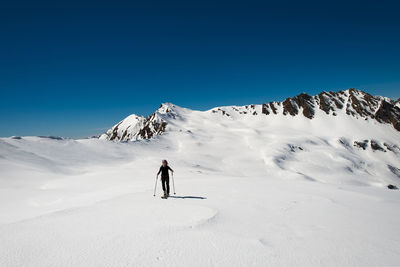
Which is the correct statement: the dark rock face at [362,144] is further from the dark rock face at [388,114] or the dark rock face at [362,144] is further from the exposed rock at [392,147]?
the dark rock face at [388,114]

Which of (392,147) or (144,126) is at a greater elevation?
(144,126)

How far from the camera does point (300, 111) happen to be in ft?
537

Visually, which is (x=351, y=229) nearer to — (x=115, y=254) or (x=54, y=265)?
(x=115, y=254)

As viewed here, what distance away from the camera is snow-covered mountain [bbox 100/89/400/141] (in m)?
142

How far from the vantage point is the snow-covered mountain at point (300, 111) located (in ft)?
465

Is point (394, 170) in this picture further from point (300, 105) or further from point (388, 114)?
point (300, 105)

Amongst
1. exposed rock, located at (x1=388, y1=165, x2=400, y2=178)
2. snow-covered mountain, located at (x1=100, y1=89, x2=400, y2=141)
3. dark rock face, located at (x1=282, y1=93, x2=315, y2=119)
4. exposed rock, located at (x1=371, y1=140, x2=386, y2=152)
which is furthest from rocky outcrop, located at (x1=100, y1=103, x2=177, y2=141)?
exposed rock, located at (x1=371, y1=140, x2=386, y2=152)

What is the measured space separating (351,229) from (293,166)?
257 feet

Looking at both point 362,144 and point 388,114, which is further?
point 388,114

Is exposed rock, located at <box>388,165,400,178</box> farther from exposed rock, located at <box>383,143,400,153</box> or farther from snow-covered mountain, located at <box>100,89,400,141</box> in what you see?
snow-covered mountain, located at <box>100,89,400,141</box>

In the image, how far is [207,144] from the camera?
93.1 m

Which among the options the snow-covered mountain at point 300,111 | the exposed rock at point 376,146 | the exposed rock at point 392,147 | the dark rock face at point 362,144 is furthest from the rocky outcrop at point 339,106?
the dark rock face at point 362,144

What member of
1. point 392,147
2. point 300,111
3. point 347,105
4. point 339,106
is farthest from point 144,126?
point 392,147

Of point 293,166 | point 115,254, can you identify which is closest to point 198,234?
point 115,254
